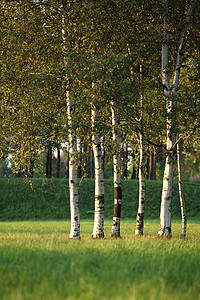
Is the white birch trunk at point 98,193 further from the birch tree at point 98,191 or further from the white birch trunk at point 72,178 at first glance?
the white birch trunk at point 72,178

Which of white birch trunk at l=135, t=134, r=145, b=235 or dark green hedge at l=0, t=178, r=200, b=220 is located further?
dark green hedge at l=0, t=178, r=200, b=220

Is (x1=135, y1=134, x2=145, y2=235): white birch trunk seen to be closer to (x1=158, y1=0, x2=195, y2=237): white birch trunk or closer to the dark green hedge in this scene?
(x1=158, y1=0, x2=195, y2=237): white birch trunk

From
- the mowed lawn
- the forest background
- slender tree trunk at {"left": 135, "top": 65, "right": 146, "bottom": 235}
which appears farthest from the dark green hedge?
the mowed lawn

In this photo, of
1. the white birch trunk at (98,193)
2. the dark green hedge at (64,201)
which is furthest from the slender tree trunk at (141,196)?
the dark green hedge at (64,201)

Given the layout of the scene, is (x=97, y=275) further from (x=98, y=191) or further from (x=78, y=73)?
(x=78, y=73)

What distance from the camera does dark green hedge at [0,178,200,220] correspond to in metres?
35.0

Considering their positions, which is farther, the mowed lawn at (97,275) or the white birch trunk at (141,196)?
the white birch trunk at (141,196)

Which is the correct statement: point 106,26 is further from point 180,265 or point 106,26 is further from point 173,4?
point 180,265

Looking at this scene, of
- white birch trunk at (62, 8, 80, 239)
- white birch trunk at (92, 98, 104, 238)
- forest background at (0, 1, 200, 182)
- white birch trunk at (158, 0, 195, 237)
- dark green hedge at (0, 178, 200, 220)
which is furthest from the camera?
dark green hedge at (0, 178, 200, 220)

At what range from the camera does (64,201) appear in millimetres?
37781

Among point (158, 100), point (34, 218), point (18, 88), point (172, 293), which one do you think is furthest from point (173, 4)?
point (34, 218)

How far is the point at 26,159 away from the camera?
1510cm

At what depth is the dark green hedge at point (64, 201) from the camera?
3503 cm

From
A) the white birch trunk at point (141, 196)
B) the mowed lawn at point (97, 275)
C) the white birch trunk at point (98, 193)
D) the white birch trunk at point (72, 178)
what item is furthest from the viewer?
the white birch trunk at point (141, 196)
